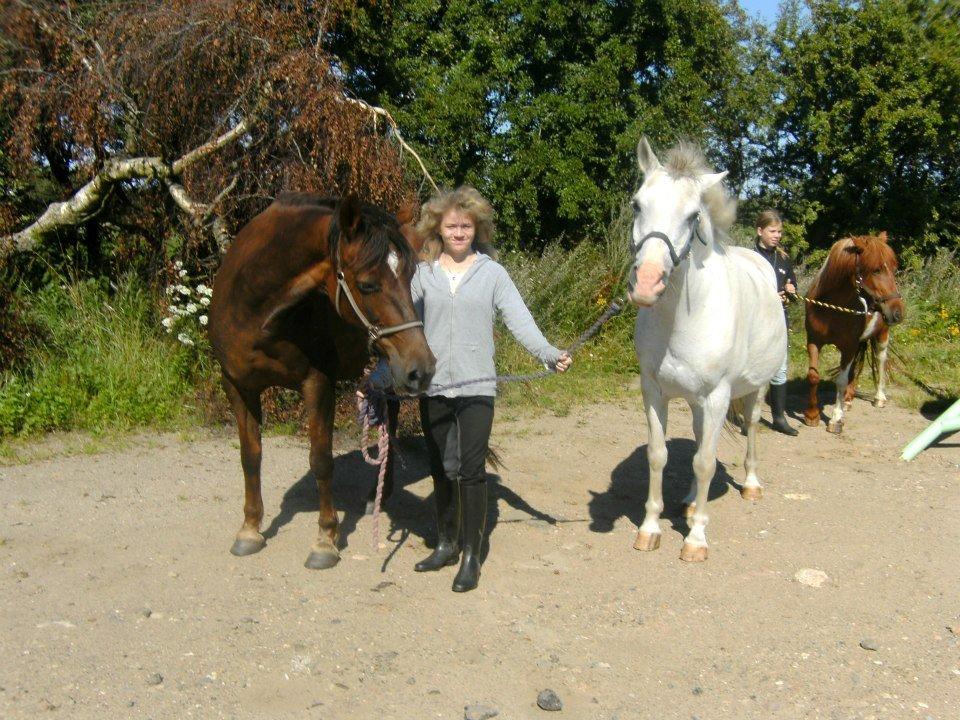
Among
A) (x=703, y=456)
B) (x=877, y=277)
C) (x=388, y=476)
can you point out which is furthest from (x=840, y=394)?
(x=388, y=476)

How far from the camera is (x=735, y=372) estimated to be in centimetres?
430

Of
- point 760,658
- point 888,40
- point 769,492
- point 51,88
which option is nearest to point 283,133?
point 51,88

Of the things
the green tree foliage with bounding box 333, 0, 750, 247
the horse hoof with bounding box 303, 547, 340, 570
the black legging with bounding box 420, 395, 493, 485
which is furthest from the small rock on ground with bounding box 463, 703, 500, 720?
the green tree foliage with bounding box 333, 0, 750, 247

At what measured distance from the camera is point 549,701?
2791mm

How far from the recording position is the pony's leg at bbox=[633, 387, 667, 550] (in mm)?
4359

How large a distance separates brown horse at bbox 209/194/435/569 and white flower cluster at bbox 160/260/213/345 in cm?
259

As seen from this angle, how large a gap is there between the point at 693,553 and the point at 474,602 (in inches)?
51.2

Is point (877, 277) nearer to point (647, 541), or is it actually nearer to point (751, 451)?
point (751, 451)

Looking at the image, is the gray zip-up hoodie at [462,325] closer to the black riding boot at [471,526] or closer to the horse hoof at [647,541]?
the black riding boot at [471,526]

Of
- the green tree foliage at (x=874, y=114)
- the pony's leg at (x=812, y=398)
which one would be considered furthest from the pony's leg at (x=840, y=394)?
the green tree foliage at (x=874, y=114)

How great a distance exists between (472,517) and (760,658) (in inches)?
54.7

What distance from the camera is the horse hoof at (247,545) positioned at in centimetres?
402

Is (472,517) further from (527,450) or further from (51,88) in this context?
(51,88)

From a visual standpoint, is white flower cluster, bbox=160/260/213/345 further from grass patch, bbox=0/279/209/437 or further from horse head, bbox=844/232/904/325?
horse head, bbox=844/232/904/325
